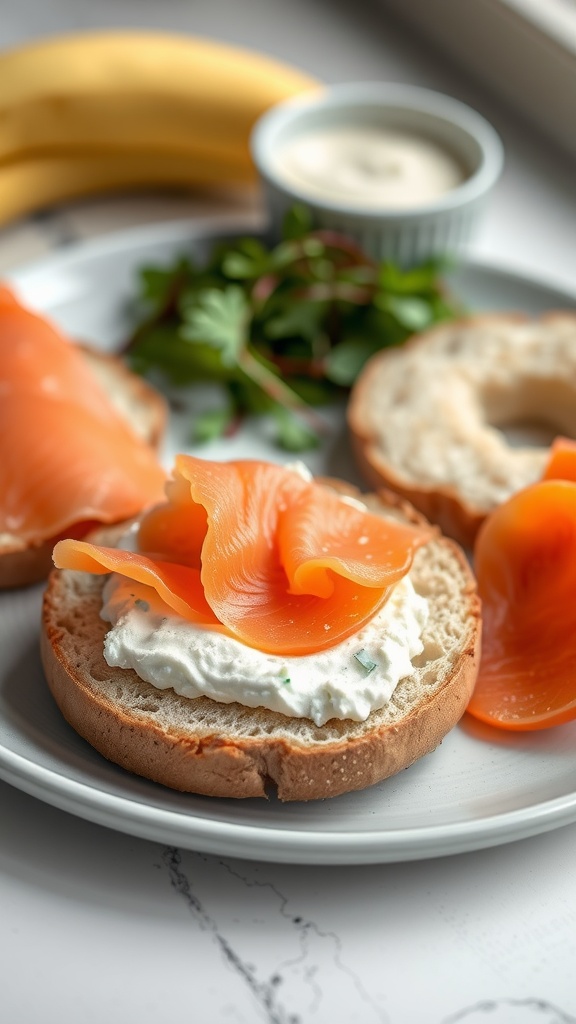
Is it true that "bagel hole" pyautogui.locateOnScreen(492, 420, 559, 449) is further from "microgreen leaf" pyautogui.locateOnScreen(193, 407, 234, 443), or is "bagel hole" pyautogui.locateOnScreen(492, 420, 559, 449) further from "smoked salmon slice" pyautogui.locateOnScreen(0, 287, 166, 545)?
"smoked salmon slice" pyautogui.locateOnScreen(0, 287, 166, 545)

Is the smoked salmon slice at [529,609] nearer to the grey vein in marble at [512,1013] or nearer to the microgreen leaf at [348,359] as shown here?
the grey vein in marble at [512,1013]

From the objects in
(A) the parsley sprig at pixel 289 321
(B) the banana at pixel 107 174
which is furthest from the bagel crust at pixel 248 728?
(B) the banana at pixel 107 174

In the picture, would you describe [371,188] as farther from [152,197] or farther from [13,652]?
[13,652]

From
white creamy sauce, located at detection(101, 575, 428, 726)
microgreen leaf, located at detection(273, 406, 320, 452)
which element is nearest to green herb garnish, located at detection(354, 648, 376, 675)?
white creamy sauce, located at detection(101, 575, 428, 726)

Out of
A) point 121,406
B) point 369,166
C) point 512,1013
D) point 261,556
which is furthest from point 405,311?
point 512,1013

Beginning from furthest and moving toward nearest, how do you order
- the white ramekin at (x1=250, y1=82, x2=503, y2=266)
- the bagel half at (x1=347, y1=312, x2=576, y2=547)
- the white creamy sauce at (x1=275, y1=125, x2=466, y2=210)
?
the white creamy sauce at (x1=275, y1=125, x2=466, y2=210)
the white ramekin at (x1=250, y1=82, x2=503, y2=266)
the bagel half at (x1=347, y1=312, x2=576, y2=547)

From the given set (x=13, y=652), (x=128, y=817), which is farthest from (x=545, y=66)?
(x=128, y=817)
